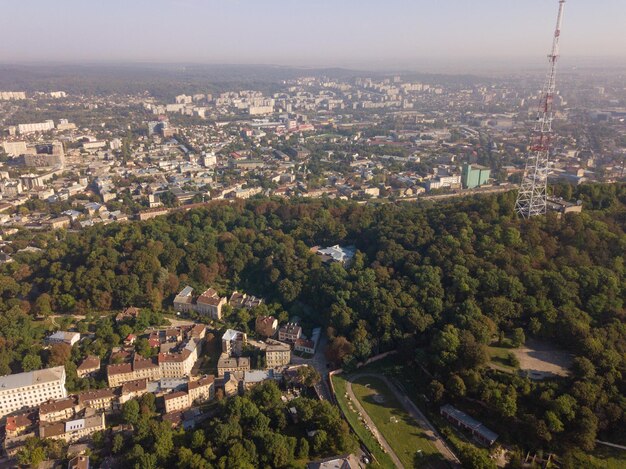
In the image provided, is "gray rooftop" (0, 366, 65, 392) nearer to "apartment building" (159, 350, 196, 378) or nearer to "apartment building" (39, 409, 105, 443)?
"apartment building" (39, 409, 105, 443)

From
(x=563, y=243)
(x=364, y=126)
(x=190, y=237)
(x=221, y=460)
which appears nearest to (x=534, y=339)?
(x=563, y=243)

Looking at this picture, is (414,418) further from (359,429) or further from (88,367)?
(88,367)

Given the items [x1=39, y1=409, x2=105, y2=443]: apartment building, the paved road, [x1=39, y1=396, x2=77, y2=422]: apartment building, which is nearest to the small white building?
[x1=39, y1=396, x2=77, y2=422]: apartment building

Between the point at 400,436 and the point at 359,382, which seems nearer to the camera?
the point at 400,436

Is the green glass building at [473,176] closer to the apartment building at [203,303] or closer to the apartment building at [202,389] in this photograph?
the apartment building at [203,303]

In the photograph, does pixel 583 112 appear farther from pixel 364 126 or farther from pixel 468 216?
pixel 468 216

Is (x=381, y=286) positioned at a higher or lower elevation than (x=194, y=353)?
higher
